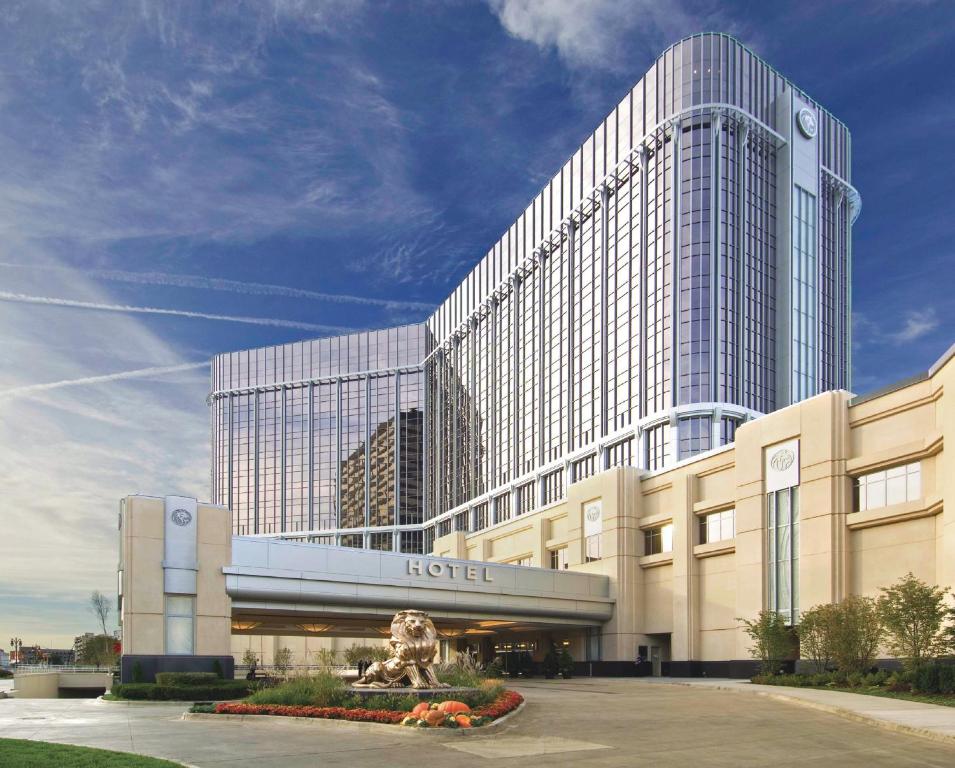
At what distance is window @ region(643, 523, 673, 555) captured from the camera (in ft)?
204

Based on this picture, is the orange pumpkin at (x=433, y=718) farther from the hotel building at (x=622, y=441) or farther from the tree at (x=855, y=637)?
the hotel building at (x=622, y=441)

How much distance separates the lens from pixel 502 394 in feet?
376

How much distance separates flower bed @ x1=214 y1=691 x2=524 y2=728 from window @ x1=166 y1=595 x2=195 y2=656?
19.3m

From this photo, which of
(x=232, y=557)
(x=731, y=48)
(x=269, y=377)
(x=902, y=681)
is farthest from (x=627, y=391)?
(x=269, y=377)

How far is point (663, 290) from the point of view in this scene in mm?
84312

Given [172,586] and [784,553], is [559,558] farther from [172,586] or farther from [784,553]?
[172,586]

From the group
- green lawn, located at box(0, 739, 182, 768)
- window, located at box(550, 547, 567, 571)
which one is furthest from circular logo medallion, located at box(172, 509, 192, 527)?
window, located at box(550, 547, 567, 571)

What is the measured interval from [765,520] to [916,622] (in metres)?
15.0

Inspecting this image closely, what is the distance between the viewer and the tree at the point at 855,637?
39.6 metres

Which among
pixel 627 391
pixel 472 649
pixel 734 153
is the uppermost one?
pixel 734 153

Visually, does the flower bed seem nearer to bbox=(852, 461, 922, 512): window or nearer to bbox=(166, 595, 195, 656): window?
bbox=(166, 595, 195, 656): window

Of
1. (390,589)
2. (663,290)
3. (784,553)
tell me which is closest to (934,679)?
(784,553)

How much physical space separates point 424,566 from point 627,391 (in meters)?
35.5

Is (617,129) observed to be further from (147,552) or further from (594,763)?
(594,763)
